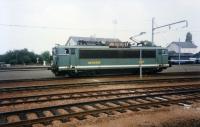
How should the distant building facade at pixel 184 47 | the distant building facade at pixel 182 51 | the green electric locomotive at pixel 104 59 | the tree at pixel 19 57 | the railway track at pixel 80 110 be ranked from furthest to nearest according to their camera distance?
the distant building facade at pixel 184 47 → the tree at pixel 19 57 → the distant building facade at pixel 182 51 → the green electric locomotive at pixel 104 59 → the railway track at pixel 80 110

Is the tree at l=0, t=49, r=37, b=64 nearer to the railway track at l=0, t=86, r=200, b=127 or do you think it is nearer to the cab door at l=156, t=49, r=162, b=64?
the cab door at l=156, t=49, r=162, b=64

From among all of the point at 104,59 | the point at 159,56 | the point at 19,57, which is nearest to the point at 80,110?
the point at 104,59

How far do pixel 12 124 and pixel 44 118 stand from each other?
1.03 m

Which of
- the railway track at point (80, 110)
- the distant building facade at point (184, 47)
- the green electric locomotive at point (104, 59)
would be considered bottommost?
the railway track at point (80, 110)

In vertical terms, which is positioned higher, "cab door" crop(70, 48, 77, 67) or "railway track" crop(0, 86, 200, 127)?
"cab door" crop(70, 48, 77, 67)

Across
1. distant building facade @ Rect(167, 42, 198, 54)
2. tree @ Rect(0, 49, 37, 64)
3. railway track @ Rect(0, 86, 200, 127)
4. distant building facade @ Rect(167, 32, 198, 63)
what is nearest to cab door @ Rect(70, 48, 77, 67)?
railway track @ Rect(0, 86, 200, 127)

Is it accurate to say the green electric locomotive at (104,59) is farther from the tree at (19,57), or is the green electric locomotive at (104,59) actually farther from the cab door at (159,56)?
the tree at (19,57)

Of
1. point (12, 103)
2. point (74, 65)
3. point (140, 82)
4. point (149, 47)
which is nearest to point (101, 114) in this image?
point (12, 103)

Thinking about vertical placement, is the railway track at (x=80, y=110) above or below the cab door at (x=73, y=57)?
below

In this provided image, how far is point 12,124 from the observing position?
26.5 ft

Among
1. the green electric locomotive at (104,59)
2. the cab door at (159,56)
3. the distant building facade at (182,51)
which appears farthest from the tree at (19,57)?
the cab door at (159,56)

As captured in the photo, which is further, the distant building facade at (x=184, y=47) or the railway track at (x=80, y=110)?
the distant building facade at (x=184, y=47)

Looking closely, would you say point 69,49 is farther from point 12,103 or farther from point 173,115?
point 173,115

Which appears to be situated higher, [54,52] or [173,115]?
[54,52]
